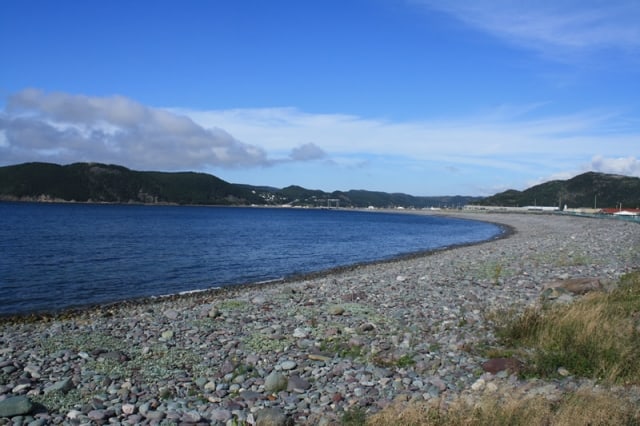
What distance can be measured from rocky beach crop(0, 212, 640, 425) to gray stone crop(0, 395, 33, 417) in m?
0.03

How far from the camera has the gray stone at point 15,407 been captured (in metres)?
8.04

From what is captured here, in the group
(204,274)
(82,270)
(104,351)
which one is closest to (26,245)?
(82,270)

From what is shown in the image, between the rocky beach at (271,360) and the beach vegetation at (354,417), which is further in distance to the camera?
the rocky beach at (271,360)

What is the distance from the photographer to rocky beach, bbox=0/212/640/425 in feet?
26.9

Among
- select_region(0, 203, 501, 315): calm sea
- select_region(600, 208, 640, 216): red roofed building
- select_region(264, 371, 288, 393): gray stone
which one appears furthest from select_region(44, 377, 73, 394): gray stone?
select_region(600, 208, 640, 216): red roofed building

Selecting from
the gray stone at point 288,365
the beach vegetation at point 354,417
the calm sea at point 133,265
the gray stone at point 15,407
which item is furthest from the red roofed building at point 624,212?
the gray stone at point 15,407

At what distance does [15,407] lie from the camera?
319 inches

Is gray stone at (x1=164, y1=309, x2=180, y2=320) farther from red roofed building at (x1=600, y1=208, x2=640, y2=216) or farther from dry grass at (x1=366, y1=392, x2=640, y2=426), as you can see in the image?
red roofed building at (x1=600, y1=208, x2=640, y2=216)

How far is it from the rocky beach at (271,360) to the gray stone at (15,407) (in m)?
0.03

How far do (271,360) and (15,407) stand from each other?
4.78 m

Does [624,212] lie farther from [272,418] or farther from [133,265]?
[272,418]

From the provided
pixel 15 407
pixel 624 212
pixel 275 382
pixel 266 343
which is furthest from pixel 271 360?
Answer: pixel 624 212

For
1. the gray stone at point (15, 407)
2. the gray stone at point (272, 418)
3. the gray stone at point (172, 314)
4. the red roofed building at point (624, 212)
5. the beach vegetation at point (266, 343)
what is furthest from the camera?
the red roofed building at point (624, 212)

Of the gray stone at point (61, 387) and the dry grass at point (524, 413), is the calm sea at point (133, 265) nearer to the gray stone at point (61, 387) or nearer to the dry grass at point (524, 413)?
the gray stone at point (61, 387)
